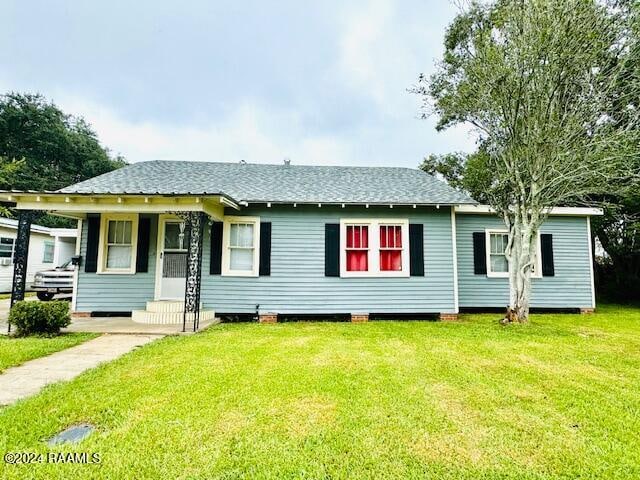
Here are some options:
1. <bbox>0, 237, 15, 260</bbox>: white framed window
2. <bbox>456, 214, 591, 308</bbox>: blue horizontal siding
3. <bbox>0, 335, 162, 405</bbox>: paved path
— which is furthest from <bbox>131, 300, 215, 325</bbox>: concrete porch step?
<bbox>0, 237, 15, 260</bbox>: white framed window

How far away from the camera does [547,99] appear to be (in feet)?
23.9

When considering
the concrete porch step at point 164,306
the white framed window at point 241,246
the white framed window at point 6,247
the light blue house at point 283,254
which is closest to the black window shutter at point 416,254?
the light blue house at point 283,254

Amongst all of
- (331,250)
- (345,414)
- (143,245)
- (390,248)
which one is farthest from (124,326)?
(390,248)

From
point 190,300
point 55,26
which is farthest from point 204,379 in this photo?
point 55,26

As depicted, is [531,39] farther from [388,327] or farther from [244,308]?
[244,308]

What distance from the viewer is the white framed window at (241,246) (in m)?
8.27

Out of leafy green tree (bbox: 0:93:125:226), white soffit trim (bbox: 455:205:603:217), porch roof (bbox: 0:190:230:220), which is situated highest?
leafy green tree (bbox: 0:93:125:226)

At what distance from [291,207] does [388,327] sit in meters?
3.64

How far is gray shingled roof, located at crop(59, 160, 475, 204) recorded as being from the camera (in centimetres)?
844

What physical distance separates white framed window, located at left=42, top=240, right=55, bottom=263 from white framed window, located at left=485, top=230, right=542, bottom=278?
18.5m

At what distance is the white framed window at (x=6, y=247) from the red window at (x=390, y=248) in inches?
606

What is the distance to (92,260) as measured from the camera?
825cm

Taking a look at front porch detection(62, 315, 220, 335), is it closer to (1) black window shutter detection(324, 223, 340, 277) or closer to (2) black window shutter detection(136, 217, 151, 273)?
(2) black window shutter detection(136, 217, 151, 273)

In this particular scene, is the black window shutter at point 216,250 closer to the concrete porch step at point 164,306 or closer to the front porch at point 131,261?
the front porch at point 131,261
